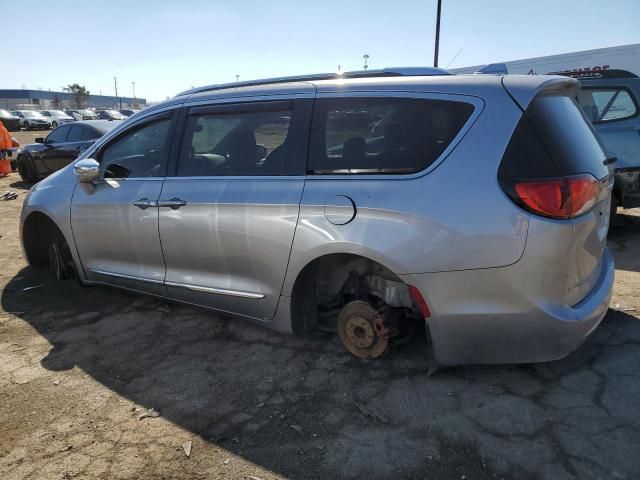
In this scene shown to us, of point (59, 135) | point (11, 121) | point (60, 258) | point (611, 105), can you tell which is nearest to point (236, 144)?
point (60, 258)

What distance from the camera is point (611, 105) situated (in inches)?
234

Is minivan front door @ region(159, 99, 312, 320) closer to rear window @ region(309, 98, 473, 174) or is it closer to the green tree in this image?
rear window @ region(309, 98, 473, 174)

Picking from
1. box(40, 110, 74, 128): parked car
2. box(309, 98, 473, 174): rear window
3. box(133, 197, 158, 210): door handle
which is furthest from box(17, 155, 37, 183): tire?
box(40, 110, 74, 128): parked car

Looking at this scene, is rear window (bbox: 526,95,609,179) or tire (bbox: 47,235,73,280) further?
tire (bbox: 47,235,73,280)

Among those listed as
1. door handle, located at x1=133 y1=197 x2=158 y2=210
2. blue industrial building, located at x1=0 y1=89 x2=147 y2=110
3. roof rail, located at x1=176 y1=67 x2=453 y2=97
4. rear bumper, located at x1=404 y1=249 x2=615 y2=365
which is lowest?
rear bumper, located at x1=404 y1=249 x2=615 y2=365

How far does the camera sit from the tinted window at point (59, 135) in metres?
10.7

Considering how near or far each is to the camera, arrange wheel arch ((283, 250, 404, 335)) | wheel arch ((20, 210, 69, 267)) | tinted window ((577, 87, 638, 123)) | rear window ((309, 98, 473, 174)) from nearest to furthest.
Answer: rear window ((309, 98, 473, 174)) < wheel arch ((283, 250, 404, 335)) < wheel arch ((20, 210, 69, 267)) < tinted window ((577, 87, 638, 123))

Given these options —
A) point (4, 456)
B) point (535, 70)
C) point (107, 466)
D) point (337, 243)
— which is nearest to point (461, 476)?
point (337, 243)

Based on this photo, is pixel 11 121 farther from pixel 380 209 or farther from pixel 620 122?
pixel 380 209

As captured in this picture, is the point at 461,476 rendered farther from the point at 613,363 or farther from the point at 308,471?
the point at 613,363

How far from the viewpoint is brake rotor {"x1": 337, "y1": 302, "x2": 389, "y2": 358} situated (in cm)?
288

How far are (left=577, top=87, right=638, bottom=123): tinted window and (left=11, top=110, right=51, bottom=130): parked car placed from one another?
44.3 meters

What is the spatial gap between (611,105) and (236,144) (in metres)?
5.10

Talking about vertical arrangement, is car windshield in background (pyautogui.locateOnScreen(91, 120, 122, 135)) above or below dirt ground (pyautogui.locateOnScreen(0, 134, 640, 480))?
above
